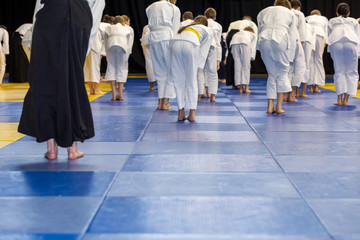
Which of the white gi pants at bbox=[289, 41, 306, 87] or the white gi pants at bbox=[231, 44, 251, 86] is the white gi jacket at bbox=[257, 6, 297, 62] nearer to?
the white gi pants at bbox=[289, 41, 306, 87]

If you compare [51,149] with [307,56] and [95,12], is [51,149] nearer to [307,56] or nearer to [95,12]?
[95,12]

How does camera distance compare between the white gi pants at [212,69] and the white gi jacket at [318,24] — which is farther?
the white gi jacket at [318,24]

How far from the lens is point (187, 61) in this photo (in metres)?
7.18

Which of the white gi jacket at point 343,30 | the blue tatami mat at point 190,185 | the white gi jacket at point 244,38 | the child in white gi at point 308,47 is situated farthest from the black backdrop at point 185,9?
the blue tatami mat at point 190,185

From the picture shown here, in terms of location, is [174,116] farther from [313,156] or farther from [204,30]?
[313,156]

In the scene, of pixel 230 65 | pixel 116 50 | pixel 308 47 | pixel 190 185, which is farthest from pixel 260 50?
pixel 230 65

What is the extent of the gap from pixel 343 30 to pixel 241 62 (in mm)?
3281

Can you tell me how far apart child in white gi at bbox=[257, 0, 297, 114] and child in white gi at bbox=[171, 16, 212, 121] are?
3.28 feet

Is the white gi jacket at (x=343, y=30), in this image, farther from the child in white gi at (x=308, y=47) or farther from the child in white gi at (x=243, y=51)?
the child in white gi at (x=243, y=51)

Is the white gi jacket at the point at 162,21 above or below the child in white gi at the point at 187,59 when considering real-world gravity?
above

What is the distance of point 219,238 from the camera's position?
9.41 feet

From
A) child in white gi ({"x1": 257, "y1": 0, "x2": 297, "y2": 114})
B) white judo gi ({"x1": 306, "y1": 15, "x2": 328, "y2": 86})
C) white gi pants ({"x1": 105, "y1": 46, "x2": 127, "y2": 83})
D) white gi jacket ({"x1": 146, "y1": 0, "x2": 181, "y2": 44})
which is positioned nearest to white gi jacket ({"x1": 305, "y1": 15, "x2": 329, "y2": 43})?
white judo gi ({"x1": 306, "y1": 15, "x2": 328, "y2": 86})

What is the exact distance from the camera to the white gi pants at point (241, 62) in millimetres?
11984

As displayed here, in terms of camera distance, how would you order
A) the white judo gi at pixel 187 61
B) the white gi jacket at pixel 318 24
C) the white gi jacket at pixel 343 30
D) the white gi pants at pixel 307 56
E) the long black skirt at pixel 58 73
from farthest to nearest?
the white gi jacket at pixel 318 24 → the white gi pants at pixel 307 56 → the white gi jacket at pixel 343 30 → the white judo gi at pixel 187 61 → the long black skirt at pixel 58 73
